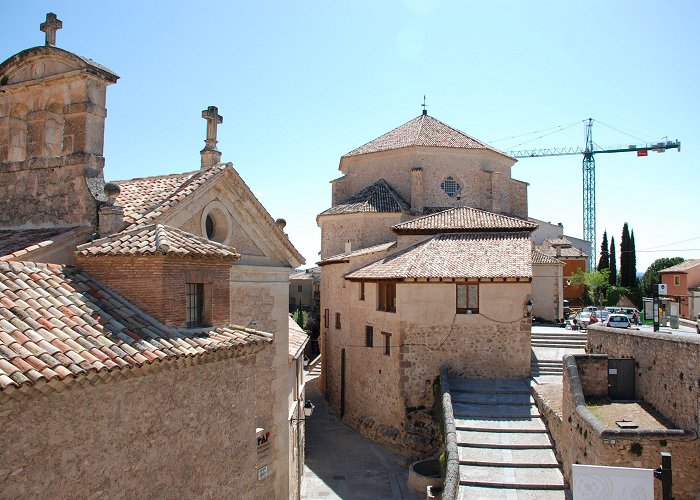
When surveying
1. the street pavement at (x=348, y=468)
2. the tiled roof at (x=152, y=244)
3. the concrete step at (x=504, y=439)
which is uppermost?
the tiled roof at (x=152, y=244)

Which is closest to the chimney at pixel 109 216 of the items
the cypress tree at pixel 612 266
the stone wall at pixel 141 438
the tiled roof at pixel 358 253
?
the stone wall at pixel 141 438

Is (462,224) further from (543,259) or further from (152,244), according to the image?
(152,244)

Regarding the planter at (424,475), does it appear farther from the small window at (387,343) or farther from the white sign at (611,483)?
the white sign at (611,483)

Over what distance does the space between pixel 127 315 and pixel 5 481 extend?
2.55 meters

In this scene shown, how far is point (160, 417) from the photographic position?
684cm

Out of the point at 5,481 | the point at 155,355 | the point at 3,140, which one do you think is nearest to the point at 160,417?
the point at 155,355

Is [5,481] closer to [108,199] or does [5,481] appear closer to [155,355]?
[155,355]

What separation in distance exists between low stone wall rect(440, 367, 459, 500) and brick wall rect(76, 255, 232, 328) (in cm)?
699

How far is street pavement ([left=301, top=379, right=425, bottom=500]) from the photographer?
53.4 ft

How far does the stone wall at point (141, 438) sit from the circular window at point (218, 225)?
3.30 m

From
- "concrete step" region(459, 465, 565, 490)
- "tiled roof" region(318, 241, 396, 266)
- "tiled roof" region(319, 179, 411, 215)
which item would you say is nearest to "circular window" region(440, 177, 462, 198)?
"tiled roof" region(319, 179, 411, 215)

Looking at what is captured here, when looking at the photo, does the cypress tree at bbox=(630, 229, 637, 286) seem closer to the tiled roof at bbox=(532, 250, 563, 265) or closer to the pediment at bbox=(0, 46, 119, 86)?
the tiled roof at bbox=(532, 250, 563, 265)

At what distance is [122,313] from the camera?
7.35 meters

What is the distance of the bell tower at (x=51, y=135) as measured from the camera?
9.43 m
